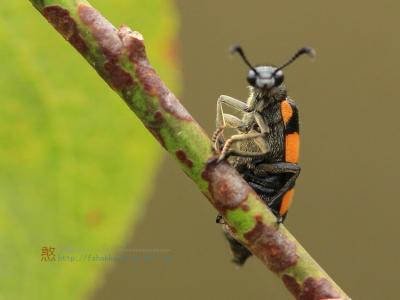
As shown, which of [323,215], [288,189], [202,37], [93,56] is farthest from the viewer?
[323,215]

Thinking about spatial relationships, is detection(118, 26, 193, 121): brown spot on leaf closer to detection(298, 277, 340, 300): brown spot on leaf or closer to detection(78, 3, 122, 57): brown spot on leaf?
detection(78, 3, 122, 57): brown spot on leaf

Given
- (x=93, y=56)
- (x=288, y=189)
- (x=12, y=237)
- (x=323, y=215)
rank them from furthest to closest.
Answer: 1. (x=323, y=215)
2. (x=288, y=189)
3. (x=12, y=237)
4. (x=93, y=56)

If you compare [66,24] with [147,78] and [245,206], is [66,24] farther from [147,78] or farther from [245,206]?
[245,206]

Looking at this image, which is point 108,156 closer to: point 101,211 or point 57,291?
point 101,211

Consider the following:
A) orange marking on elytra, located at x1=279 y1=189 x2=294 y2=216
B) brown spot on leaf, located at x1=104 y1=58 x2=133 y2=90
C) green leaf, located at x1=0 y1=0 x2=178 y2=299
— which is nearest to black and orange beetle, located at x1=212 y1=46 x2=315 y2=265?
orange marking on elytra, located at x1=279 y1=189 x2=294 y2=216

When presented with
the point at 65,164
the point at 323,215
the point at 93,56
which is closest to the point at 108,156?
the point at 65,164

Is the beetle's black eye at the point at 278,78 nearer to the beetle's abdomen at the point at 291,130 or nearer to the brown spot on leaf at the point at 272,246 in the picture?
the beetle's abdomen at the point at 291,130
